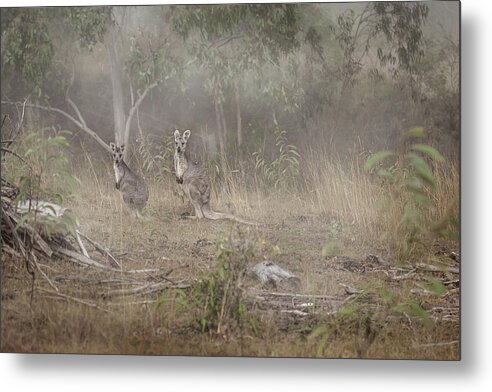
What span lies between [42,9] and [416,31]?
1.95 metres

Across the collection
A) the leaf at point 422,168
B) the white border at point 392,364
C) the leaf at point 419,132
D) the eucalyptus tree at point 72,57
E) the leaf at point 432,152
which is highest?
the eucalyptus tree at point 72,57

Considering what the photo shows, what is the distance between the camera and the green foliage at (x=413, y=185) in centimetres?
408

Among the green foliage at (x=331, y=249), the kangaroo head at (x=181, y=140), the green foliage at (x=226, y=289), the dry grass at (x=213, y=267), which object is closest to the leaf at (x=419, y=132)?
the dry grass at (x=213, y=267)

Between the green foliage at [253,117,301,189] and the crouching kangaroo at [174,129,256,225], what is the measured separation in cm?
32

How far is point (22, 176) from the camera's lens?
169 inches

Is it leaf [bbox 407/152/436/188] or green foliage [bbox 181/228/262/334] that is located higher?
leaf [bbox 407/152/436/188]

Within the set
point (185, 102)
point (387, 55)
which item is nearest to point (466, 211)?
point (387, 55)

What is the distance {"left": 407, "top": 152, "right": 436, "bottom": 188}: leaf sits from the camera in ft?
13.4

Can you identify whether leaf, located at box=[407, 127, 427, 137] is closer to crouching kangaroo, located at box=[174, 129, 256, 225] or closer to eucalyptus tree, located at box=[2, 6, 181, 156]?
crouching kangaroo, located at box=[174, 129, 256, 225]

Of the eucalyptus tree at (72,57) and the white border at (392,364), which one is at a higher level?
the eucalyptus tree at (72,57)

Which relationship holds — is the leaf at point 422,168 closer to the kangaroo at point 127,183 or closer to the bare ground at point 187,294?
the bare ground at point 187,294

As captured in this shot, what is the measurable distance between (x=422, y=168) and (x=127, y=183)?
5.02 feet

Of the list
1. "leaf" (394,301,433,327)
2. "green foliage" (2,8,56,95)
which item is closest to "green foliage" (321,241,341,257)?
"leaf" (394,301,433,327)

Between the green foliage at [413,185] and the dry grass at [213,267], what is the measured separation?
50mm
